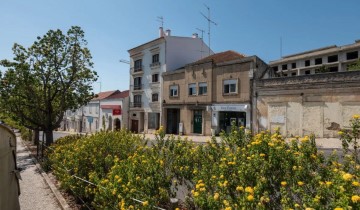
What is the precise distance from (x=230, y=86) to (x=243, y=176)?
22583 mm

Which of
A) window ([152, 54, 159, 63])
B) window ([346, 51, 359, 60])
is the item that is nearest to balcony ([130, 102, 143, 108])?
window ([152, 54, 159, 63])

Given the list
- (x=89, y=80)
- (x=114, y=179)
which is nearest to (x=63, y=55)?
(x=89, y=80)

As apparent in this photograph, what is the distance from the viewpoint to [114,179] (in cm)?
480

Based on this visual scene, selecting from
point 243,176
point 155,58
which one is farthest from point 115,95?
point 243,176

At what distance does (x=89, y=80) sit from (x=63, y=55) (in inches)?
97.4

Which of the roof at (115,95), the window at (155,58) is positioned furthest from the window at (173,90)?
the roof at (115,95)

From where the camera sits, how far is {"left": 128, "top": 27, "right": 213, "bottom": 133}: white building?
109 ft

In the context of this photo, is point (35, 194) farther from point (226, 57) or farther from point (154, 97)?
point (154, 97)

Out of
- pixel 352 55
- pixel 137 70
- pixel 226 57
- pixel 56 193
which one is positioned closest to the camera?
pixel 56 193

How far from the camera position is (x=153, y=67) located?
34.7 metres

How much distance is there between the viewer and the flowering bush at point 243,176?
8.81 feet

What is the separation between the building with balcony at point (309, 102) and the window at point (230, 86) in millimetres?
2604

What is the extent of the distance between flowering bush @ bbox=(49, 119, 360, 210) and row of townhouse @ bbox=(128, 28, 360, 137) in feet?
18.6

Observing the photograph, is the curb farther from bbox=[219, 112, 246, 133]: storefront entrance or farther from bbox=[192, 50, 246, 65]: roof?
bbox=[192, 50, 246, 65]: roof
